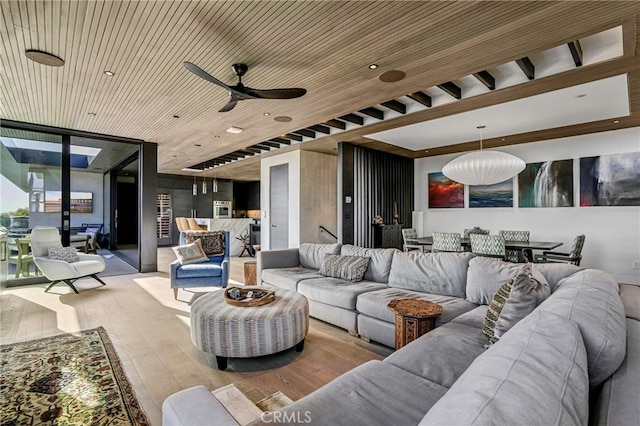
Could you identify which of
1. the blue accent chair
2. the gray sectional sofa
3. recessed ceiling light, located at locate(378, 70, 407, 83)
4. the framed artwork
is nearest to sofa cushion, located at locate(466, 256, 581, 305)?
the gray sectional sofa

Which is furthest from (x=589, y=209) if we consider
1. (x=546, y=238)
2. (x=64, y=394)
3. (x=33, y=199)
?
(x=33, y=199)

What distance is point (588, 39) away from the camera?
3.03 metres

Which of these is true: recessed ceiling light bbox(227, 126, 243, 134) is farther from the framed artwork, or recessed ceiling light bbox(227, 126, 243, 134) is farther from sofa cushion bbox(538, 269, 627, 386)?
the framed artwork

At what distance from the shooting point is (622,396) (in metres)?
0.87

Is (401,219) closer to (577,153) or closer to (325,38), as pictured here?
(577,153)

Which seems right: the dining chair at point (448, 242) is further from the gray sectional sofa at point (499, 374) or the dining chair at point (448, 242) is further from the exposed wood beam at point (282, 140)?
the exposed wood beam at point (282, 140)

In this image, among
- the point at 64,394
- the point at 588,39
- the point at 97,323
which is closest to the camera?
the point at 64,394

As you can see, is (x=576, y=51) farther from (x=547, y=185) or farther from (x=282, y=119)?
(x=547, y=185)

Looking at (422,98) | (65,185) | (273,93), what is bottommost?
(65,185)

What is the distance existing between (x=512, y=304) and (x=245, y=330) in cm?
185

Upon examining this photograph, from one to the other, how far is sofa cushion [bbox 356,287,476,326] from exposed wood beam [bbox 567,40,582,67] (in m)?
2.61

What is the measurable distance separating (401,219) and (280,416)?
24.1 feet

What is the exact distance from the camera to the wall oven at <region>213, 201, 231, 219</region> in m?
12.9

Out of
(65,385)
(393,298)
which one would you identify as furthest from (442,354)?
(65,385)
